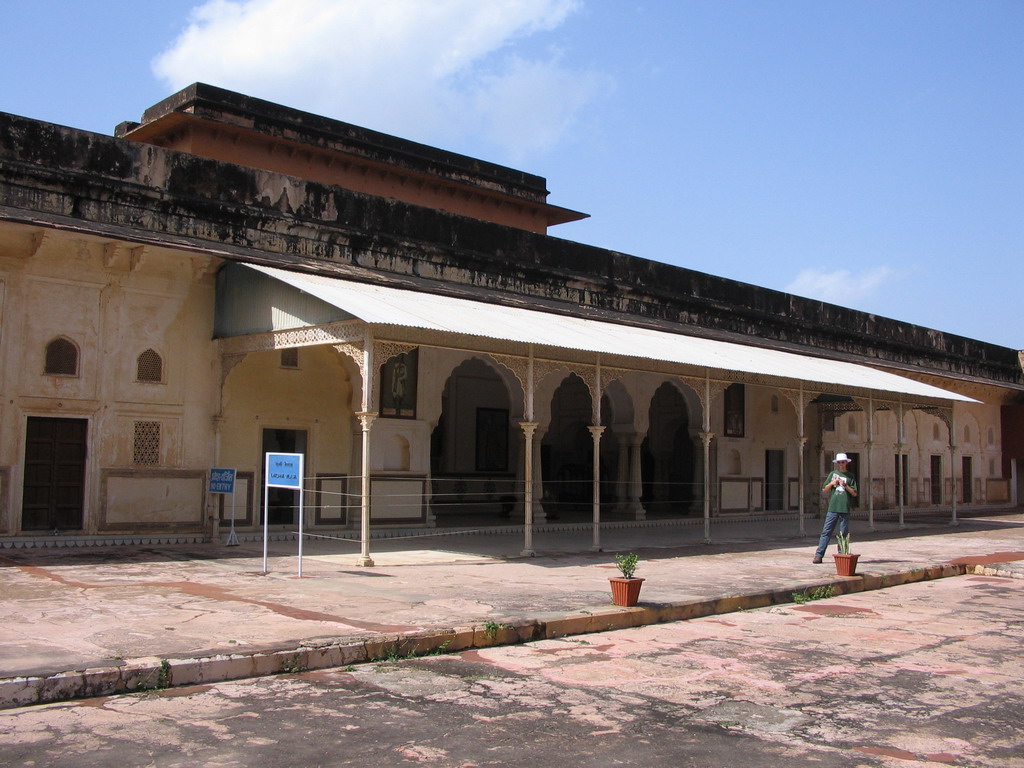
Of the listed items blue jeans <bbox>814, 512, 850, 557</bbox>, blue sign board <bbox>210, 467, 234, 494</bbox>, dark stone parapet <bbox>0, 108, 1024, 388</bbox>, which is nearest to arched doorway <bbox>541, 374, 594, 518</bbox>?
dark stone parapet <bbox>0, 108, 1024, 388</bbox>

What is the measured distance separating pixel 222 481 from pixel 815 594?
755 cm

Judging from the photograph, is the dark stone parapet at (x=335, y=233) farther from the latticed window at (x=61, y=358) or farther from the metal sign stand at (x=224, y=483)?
the metal sign stand at (x=224, y=483)

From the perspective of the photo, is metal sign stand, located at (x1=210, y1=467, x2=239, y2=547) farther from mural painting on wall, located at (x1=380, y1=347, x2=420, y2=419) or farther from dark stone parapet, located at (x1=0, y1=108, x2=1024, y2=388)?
mural painting on wall, located at (x1=380, y1=347, x2=420, y2=419)

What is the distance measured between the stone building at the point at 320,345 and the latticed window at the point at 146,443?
2 centimetres

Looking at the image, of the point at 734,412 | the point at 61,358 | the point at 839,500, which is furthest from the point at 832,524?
the point at 734,412

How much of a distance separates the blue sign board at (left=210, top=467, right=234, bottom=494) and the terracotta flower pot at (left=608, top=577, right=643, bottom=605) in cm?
644

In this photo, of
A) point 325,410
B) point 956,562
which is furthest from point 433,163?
point 956,562

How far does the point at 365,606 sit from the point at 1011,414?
28.7 m

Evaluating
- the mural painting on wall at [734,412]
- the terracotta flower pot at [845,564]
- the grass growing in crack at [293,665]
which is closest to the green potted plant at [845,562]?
the terracotta flower pot at [845,564]

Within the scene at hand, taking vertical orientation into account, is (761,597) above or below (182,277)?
below

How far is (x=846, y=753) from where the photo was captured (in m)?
4.61

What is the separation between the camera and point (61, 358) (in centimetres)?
1227

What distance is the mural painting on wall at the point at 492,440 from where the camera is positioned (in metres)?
21.7

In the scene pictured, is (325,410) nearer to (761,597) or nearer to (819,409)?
(761,597)
